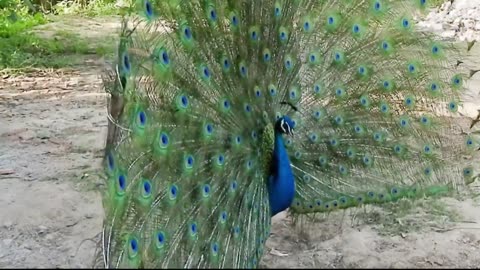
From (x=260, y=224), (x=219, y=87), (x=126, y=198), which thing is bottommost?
(x=260, y=224)

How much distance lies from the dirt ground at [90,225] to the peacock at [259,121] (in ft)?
1.00

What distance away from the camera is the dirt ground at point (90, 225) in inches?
140

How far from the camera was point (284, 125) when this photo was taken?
125 inches

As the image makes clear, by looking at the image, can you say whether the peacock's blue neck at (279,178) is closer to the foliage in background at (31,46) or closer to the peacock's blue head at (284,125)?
the peacock's blue head at (284,125)

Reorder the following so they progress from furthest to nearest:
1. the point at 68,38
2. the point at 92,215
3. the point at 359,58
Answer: the point at 68,38 → the point at 92,215 → the point at 359,58

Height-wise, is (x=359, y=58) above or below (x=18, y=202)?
above

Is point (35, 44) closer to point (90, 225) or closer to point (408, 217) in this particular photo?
point (90, 225)

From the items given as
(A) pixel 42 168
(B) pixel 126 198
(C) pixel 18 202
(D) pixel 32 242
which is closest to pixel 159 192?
(B) pixel 126 198

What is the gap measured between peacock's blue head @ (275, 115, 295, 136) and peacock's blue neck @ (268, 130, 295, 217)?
0.11 feet

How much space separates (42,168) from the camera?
4930 mm

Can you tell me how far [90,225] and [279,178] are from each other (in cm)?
132

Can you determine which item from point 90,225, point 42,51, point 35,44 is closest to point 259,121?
point 90,225

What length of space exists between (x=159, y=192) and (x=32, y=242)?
1.30 metres

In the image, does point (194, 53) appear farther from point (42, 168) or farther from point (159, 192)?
point (42, 168)
